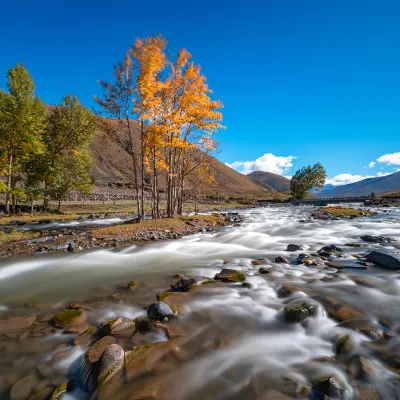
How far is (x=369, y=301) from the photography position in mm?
6121

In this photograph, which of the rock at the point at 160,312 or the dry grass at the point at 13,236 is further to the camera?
the dry grass at the point at 13,236

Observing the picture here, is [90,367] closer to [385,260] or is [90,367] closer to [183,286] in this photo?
[183,286]

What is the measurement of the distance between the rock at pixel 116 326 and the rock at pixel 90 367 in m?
0.52

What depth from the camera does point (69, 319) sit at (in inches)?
207

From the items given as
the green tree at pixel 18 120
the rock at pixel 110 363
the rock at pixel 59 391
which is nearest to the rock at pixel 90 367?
the rock at pixel 110 363

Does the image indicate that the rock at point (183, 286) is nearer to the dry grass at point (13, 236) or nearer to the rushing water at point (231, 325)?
the rushing water at point (231, 325)

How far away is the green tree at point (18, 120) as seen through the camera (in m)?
27.3

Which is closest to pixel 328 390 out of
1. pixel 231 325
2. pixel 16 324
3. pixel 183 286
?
pixel 231 325

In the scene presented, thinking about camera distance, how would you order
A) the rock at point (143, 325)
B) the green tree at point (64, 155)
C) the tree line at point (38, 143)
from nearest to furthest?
the rock at point (143, 325)
the tree line at point (38, 143)
the green tree at point (64, 155)

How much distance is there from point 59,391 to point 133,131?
57.8 feet

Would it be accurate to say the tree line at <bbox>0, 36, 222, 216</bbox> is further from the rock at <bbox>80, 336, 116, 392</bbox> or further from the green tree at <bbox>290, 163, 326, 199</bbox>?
the green tree at <bbox>290, 163, 326, 199</bbox>

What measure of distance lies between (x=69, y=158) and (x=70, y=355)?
35324 millimetres

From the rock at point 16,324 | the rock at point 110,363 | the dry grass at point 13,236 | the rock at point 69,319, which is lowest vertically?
the rock at point 16,324

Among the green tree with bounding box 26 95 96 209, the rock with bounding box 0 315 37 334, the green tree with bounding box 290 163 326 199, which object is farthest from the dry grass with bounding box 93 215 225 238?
the green tree with bounding box 290 163 326 199
